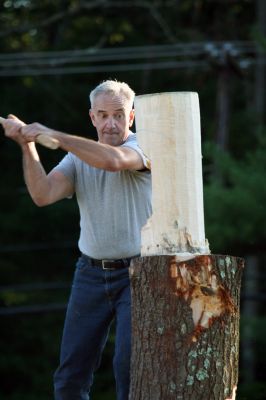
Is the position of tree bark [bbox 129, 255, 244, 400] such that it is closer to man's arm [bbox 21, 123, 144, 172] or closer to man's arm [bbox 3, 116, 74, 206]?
man's arm [bbox 21, 123, 144, 172]

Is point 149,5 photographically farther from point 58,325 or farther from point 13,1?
point 58,325

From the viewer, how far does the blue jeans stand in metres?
5.00

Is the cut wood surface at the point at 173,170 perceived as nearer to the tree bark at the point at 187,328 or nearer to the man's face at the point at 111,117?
the tree bark at the point at 187,328

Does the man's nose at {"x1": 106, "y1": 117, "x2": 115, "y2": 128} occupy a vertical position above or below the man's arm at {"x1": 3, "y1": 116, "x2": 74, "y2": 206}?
above

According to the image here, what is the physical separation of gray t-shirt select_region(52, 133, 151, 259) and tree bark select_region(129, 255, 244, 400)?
1.59ft

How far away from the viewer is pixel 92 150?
4602 mm

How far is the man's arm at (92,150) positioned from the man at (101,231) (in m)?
0.09

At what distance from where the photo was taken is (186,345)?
4414mm

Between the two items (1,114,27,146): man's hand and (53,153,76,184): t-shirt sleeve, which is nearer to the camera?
A: (1,114,27,146): man's hand

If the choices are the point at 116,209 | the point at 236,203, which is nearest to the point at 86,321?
the point at 116,209

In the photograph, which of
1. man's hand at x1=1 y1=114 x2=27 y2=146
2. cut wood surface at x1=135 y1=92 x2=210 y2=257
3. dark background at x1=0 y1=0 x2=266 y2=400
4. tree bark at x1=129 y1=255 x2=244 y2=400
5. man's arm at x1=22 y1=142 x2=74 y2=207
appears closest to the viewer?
tree bark at x1=129 y1=255 x2=244 y2=400

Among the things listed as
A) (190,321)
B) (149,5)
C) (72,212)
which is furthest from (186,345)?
(149,5)

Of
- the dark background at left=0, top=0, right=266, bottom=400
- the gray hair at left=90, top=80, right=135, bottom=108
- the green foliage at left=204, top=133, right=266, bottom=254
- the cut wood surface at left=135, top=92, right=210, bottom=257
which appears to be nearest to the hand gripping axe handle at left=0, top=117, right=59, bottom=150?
the cut wood surface at left=135, top=92, right=210, bottom=257

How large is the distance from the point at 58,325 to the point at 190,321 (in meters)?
14.0
